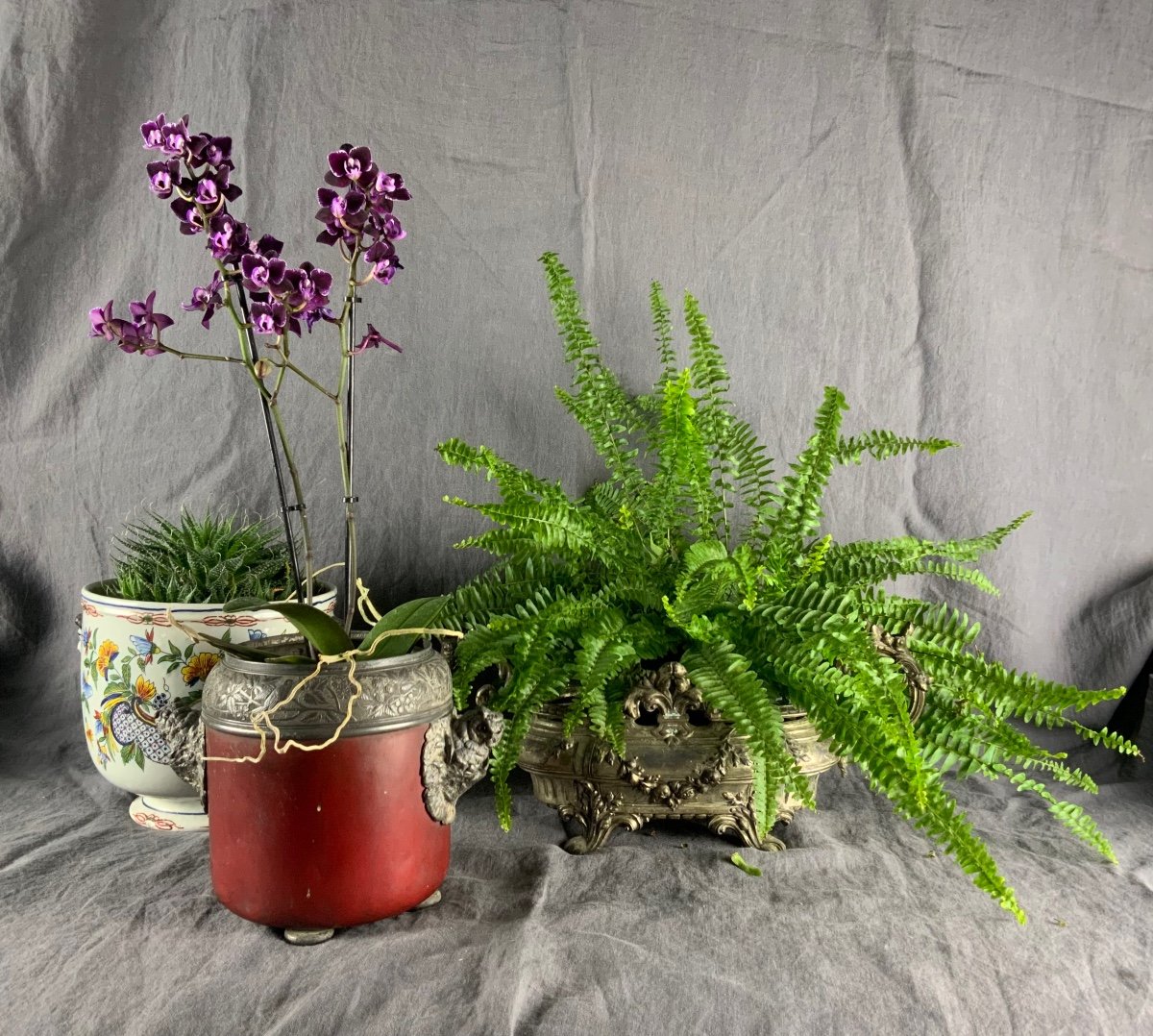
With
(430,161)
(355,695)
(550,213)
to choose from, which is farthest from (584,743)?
(430,161)

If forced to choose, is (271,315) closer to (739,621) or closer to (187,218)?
(187,218)

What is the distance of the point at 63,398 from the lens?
169 centimetres

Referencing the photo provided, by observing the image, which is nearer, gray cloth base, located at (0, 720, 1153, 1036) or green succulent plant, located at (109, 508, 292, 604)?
gray cloth base, located at (0, 720, 1153, 1036)

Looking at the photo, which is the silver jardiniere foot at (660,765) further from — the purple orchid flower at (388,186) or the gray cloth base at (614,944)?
the purple orchid flower at (388,186)

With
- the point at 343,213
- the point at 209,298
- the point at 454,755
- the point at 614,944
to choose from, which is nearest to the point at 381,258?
the point at 343,213

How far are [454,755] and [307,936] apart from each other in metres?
0.23

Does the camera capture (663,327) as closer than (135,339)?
No

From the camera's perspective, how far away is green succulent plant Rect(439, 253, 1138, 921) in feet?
3.82

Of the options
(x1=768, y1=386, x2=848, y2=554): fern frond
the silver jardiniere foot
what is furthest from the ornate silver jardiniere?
(x1=768, y1=386, x2=848, y2=554): fern frond

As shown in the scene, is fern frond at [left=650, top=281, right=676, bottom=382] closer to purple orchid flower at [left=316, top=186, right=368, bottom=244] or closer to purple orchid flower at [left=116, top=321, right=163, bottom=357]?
purple orchid flower at [left=316, top=186, right=368, bottom=244]

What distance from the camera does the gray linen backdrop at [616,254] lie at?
167cm

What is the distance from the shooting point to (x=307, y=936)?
3.46 ft

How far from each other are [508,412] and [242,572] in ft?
1.67

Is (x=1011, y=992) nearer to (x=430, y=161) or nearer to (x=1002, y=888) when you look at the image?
(x=1002, y=888)
